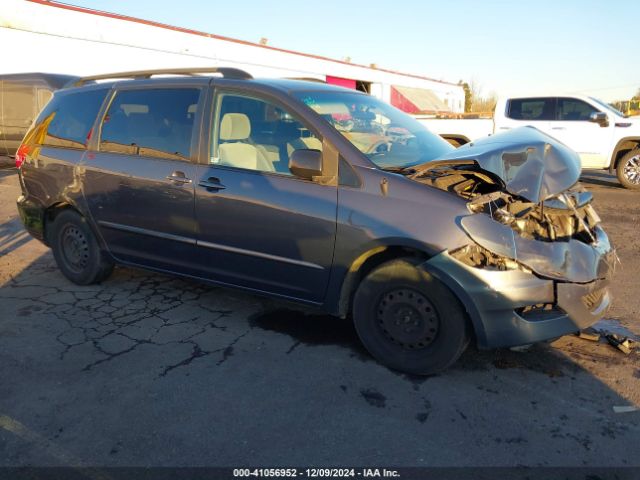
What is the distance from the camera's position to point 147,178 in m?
3.99

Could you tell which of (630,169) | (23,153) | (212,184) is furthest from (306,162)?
(630,169)

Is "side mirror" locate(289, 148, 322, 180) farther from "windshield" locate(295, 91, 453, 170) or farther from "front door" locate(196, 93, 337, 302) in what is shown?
"windshield" locate(295, 91, 453, 170)

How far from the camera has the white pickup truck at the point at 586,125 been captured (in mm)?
9859

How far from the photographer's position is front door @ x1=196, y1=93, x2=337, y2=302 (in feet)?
10.9

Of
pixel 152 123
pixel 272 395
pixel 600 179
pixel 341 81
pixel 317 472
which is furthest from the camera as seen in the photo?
pixel 341 81

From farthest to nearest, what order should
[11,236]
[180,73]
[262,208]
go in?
1. [11,236]
2. [180,73]
3. [262,208]

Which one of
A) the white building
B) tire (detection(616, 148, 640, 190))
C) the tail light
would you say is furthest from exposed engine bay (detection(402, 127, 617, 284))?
the white building

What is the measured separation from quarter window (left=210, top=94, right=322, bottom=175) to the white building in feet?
41.8

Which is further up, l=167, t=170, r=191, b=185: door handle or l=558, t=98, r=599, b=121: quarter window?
l=558, t=98, r=599, b=121: quarter window

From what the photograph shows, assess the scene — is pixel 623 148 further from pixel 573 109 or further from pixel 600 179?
pixel 600 179

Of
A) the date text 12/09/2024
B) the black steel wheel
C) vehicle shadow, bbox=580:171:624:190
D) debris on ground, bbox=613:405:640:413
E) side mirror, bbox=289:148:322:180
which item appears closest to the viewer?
the date text 12/09/2024

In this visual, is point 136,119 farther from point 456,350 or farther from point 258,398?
point 456,350

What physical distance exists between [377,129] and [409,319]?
5.13ft

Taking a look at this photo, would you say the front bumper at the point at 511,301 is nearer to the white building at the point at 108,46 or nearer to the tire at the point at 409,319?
the tire at the point at 409,319
